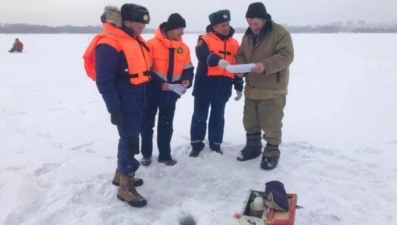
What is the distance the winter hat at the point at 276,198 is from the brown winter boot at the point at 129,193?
4.38ft

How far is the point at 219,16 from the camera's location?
15.1 ft

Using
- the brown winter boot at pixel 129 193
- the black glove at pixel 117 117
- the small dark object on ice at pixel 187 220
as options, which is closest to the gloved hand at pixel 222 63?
the black glove at pixel 117 117

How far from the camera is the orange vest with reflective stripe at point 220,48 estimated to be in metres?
4.78

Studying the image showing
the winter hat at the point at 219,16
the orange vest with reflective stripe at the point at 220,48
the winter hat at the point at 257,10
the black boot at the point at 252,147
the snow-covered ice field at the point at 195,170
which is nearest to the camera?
the snow-covered ice field at the point at 195,170

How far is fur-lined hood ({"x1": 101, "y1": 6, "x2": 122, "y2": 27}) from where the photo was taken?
3631 millimetres

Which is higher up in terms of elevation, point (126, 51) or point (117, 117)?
point (126, 51)

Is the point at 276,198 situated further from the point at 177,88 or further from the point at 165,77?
the point at 165,77

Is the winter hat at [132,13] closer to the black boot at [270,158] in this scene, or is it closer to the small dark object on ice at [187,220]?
the small dark object on ice at [187,220]

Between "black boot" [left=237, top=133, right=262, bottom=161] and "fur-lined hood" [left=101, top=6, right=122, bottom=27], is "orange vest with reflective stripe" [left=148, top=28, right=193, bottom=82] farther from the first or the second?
"black boot" [left=237, top=133, right=262, bottom=161]

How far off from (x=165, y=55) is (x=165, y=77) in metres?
0.27

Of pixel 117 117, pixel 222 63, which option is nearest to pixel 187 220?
pixel 117 117

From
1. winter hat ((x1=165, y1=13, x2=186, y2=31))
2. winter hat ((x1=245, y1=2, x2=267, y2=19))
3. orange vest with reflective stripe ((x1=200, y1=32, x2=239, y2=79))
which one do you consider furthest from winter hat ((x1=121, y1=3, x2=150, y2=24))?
winter hat ((x1=245, y1=2, x2=267, y2=19))

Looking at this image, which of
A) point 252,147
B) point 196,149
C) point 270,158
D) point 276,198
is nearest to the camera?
point 276,198

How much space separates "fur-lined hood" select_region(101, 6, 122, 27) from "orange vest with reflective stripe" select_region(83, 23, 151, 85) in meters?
0.05
